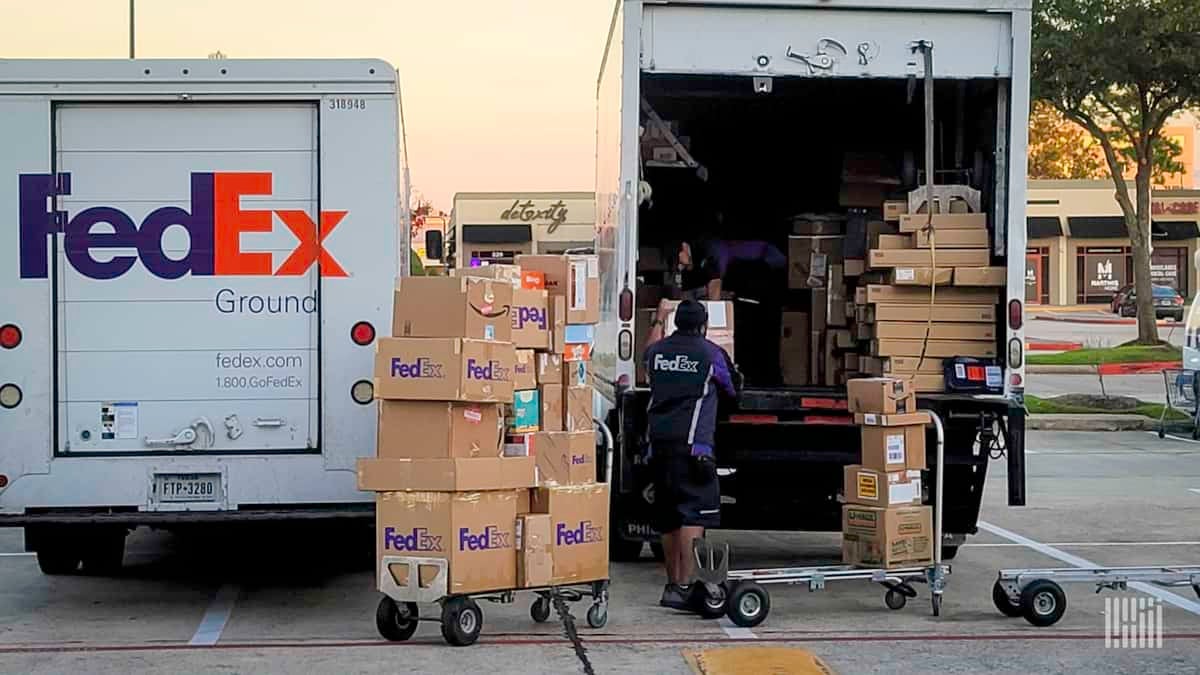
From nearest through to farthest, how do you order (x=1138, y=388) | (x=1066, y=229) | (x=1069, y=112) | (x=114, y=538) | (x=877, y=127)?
(x=114, y=538), (x=877, y=127), (x=1138, y=388), (x=1069, y=112), (x=1066, y=229)

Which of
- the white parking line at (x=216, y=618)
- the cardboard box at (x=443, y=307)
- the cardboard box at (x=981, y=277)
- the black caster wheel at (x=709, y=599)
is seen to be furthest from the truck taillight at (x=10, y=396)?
the cardboard box at (x=981, y=277)

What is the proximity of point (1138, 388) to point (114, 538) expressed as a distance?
22.0 meters

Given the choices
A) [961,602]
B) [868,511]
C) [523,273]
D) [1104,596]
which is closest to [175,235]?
[523,273]

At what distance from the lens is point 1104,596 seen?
9.88m

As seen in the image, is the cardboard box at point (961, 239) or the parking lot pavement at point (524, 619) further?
the cardboard box at point (961, 239)

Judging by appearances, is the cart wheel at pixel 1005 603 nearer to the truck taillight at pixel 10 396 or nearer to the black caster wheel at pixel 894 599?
the black caster wheel at pixel 894 599

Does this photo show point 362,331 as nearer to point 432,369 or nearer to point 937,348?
point 432,369

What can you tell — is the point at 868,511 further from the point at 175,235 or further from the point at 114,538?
the point at 114,538

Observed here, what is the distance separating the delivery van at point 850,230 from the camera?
9664 millimetres

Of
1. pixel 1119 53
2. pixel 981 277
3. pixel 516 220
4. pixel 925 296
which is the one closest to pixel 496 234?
pixel 516 220

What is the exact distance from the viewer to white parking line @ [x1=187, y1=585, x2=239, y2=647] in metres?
8.52

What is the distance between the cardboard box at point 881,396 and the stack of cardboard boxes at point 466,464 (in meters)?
1.67

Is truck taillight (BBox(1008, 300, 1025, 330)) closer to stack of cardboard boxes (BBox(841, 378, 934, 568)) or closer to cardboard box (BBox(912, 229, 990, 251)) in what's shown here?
cardboard box (BBox(912, 229, 990, 251))

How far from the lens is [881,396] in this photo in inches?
360
